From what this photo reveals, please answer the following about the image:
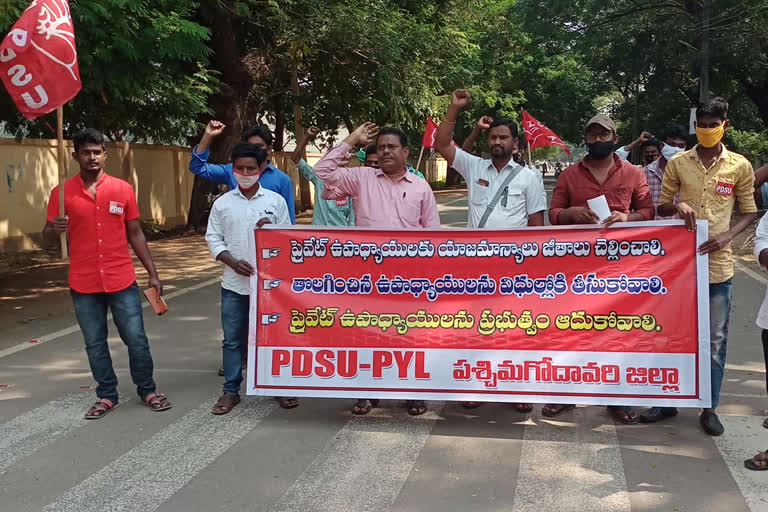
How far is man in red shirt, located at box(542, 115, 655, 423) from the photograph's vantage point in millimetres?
4961

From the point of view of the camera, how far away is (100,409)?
5.24 meters

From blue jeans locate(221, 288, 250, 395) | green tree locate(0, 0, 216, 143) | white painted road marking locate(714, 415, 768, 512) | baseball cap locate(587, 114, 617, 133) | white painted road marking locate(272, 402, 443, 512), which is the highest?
green tree locate(0, 0, 216, 143)

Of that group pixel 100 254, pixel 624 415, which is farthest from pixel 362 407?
pixel 100 254

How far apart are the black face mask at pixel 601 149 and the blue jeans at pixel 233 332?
2.47 meters

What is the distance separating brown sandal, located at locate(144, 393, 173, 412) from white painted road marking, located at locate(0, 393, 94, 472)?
43 centimetres

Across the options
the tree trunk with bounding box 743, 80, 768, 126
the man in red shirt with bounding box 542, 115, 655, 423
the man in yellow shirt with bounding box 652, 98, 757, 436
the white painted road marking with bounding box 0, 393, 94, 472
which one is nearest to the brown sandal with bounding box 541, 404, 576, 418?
the man in red shirt with bounding box 542, 115, 655, 423

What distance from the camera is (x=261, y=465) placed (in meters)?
4.37

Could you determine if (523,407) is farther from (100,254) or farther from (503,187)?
(100,254)

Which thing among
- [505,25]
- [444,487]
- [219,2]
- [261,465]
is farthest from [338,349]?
[505,25]

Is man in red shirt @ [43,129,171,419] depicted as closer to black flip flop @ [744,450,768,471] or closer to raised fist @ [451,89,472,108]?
raised fist @ [451,89,472,108]

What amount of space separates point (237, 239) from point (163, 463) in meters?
1.58

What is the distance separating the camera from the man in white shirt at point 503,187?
17.0ft

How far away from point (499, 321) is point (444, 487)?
1.26 metres

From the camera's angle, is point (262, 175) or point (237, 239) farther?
point (262, 175)
